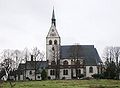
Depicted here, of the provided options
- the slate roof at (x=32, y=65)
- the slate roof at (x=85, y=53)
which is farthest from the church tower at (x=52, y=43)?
the slate roof at (x=85, y=53)

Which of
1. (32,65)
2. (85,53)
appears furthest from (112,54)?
(32,65)

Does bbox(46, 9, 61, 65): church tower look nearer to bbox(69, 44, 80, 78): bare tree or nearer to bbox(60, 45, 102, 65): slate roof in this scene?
bbox(60, 45, 102, 65): slate roof

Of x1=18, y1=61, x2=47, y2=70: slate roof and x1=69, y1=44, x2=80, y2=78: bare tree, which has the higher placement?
x1=69, y1=44, x2=80, y2=78: bare tree

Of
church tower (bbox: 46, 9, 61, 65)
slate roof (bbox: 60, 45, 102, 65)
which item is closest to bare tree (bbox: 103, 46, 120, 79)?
slate roof (bbox: 60, 45, 102, 65)

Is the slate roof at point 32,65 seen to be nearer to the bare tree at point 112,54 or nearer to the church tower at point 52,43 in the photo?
the church tower at point 52,43

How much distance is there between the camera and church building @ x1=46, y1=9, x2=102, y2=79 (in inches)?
3949

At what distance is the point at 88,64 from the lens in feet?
335

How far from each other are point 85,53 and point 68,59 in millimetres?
6532

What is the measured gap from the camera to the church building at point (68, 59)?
100 meters

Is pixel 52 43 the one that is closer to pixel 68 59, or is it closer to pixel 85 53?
pixel 68 59

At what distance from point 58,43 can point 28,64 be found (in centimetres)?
1319

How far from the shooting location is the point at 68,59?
104 meters

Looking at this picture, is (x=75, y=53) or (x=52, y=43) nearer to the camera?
(x=75, y=53)

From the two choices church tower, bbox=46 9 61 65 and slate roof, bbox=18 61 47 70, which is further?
slate roof, bbox=18 61 47 70
